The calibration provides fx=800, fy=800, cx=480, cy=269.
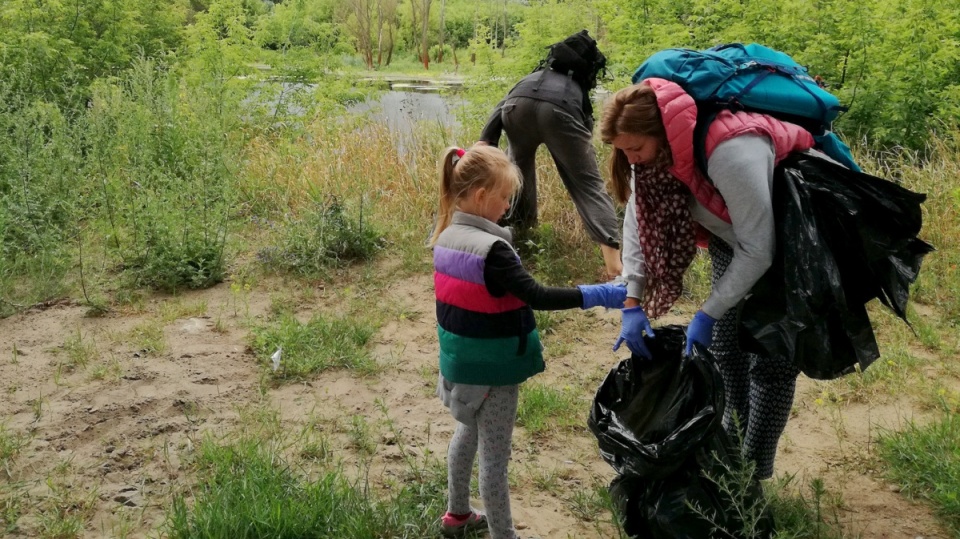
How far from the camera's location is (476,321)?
2588 millimetres

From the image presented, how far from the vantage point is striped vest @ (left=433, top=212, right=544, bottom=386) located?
2.56m

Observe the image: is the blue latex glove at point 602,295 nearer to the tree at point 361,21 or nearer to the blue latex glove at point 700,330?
the blue latex glove at point 700,330

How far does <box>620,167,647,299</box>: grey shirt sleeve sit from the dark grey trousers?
215 cm

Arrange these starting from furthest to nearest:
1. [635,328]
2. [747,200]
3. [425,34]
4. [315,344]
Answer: [425,34] → [315,344] → [635,328] → [747,200]

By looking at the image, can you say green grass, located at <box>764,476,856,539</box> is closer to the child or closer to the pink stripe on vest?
the child

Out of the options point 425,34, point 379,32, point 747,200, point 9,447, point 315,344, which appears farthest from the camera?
point 425,34

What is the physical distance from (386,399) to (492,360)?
68.7 inches

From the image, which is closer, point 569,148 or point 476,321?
point 476,321

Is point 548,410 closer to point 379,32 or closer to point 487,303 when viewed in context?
point 487,303

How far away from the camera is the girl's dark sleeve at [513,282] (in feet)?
8.13

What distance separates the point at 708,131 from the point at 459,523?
1.64 m

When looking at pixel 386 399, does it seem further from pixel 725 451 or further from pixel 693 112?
pixel 693 112

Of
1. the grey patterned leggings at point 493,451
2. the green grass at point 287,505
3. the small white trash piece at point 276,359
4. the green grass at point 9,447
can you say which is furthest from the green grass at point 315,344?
the grey patterned leggings at point 493,451

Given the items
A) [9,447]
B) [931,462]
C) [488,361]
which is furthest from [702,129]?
[9,447]
